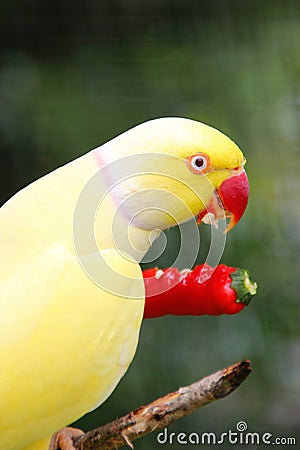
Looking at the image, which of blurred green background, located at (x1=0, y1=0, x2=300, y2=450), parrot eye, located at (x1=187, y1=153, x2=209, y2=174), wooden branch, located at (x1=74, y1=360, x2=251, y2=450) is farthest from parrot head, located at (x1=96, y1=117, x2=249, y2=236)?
blurred green background, located at (x1=0, y1=0, x2=300, y2=450)

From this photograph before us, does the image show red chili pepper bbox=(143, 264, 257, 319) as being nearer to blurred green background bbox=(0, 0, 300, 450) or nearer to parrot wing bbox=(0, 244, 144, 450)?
parrot wing bbox=(0, 244, 144, 450)

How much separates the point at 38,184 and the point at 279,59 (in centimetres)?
66

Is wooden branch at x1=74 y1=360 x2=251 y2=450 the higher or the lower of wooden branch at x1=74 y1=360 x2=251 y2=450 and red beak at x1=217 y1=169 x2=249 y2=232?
the lower

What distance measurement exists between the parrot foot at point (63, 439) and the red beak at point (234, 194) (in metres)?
0.27

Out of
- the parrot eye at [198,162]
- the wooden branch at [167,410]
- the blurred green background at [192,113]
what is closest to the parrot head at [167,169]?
the parrot eye at [198,162]

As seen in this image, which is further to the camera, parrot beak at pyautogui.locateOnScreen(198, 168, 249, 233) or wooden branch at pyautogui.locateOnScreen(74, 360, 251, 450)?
parrot beak at pyautogui.locateOnScreen(198, 168, 249, 233)

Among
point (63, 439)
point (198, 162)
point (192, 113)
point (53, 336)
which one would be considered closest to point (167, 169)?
point (198, 162)

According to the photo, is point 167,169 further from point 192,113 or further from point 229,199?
point 192,113

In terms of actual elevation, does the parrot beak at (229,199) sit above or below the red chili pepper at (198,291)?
above

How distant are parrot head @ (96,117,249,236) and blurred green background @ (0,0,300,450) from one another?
46 cm

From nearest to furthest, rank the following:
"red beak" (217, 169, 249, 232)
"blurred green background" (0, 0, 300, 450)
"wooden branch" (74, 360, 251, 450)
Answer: "wooden branch" (74, 360, 251, 450) → "red beak" (217, 169, 249, 232) → "blurred green background" (0, 0, 300, 450)

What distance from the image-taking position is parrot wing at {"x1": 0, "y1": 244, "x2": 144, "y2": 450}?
60cm

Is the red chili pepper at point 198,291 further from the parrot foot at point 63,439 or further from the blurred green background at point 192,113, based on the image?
the blurred green background at point 192,113

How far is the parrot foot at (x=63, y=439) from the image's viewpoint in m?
0.71
